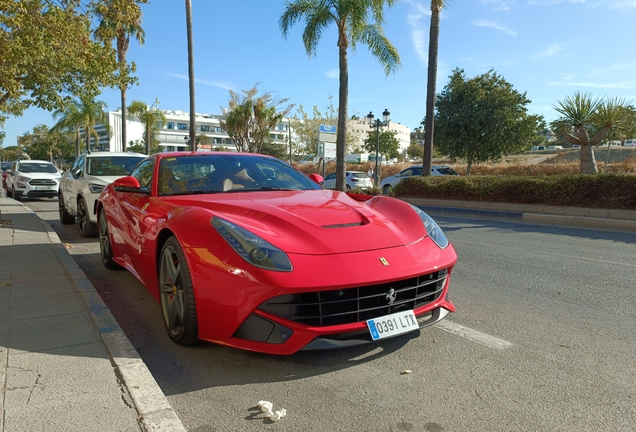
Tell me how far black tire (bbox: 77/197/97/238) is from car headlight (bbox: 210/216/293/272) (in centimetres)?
615

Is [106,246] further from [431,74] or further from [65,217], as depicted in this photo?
[431,74]

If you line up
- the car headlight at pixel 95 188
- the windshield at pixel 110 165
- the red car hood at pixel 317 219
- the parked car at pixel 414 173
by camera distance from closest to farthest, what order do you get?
1. the red car hood at pixel 317 219
2. the car headlight at pixel 95 188
3. the windshield at pixel 110 165
4. the parked car at pixel 414 173

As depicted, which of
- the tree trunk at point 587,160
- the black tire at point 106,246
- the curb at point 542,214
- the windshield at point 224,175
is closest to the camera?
the windshield at point 224,175

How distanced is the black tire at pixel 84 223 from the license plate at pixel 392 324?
6868mm

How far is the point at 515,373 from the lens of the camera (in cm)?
290

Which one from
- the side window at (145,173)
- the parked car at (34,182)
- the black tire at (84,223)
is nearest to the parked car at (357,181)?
the parked car at (34,182)

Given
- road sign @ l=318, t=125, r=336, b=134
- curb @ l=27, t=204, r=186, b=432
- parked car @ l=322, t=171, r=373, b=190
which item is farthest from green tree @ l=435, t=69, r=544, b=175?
curb @ l=27, t=204, r=186, b=432

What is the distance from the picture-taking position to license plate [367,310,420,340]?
273 centimetres

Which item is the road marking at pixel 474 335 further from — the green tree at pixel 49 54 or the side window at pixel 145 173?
the green tree at pixel 49 54

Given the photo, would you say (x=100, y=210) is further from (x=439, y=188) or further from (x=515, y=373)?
(x=439, y=188)

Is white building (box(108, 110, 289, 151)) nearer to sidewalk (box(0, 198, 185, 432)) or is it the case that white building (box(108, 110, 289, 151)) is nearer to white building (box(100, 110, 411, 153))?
white building (box(100, 110, 411, 153))

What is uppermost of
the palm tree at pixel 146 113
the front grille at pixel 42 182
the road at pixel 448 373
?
the palm tree at pixel 146 113

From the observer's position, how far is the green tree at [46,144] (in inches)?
3312

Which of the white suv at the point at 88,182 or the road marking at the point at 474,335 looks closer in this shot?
the road marking at the point at 474,335
